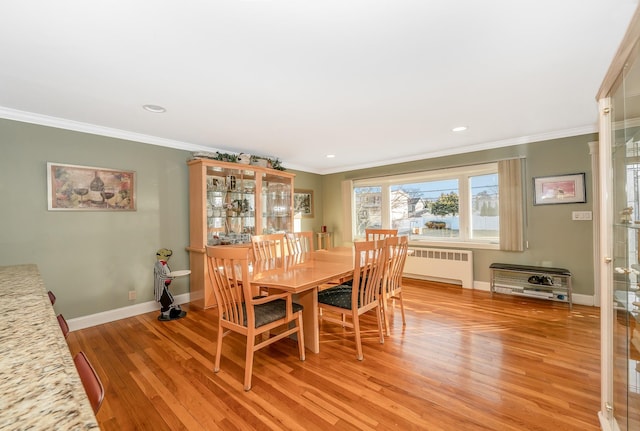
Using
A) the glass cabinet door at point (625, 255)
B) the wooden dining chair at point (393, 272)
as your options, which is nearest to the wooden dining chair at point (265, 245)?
the wooden dining chair at point (393, 272)

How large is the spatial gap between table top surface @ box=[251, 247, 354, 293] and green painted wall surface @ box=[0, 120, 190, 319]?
1770 millimetres

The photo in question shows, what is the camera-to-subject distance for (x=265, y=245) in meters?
3.30

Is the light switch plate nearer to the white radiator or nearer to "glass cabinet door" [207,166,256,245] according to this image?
the white radiator

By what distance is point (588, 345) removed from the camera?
8.24 feet

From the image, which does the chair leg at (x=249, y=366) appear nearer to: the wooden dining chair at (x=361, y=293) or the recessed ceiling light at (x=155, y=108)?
the wooden dining chair at (x=361, y=293)

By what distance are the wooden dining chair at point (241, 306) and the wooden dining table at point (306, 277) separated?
135 mm

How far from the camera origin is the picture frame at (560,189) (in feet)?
11.7

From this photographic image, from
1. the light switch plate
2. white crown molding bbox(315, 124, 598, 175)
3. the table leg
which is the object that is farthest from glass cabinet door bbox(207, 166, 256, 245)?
the light switch plate

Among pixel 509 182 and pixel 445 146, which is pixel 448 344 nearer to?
pixel 509 182

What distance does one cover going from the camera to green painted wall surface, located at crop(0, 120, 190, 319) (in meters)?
2.71

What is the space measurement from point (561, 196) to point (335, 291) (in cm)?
334

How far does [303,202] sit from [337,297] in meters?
3.44

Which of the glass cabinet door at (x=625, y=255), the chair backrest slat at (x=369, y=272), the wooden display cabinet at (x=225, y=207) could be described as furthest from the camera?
the wooden display cabinet at (x=225, y=207)

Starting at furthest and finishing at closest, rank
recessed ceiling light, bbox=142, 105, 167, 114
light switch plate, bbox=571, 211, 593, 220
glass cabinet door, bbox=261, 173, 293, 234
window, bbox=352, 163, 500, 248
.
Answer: glass cabinet door, bbox=261, 173, 293, 234 < window, bbox=352, 163, 500, 248 < light switch plate, bbox=571, 211, 593, 220 < recessed ceiling light, bbox=142, 105, 167, 114
